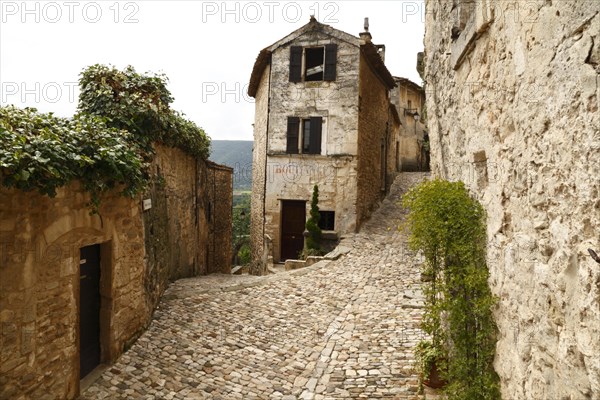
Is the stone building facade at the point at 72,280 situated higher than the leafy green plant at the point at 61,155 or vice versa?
the leafy green plant at the point at 61,155

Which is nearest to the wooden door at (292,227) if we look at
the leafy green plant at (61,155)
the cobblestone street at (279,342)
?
the cobblestone street at (279,342)

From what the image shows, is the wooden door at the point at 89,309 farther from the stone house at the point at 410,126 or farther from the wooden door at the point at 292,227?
the stone house at the point at 410,126

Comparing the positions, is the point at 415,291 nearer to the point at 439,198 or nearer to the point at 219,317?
the point at 219,317

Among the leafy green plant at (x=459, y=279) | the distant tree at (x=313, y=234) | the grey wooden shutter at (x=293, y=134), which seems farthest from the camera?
the grey wooden shutter at (x=293, y=134)

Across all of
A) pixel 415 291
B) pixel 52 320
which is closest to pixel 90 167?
pixel 52 320

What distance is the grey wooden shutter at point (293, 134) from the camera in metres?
15.1

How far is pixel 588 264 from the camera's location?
2053mm

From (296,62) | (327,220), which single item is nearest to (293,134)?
(296,62)

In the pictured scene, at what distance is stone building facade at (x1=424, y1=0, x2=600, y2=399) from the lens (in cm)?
205

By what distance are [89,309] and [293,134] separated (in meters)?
10.8

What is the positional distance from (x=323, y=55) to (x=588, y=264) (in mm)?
14251

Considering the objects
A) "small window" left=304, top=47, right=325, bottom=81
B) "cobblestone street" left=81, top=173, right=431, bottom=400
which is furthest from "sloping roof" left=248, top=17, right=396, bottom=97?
"cobblestone street" left=81, top=173, right=431, bottom=400

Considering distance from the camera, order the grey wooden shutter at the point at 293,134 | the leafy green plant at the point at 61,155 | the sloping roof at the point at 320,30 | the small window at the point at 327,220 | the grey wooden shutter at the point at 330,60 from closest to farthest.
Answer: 1. the leafy green plant at the point at 61,155
2. the sloping roof at the point at 320,30
3. the grey wooden shutter at the point at 330,60
4. the small window at the point at 327,220
5. the grey wooden shutter at the point at 293,134

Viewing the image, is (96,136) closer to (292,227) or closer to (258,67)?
(292,227)
